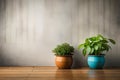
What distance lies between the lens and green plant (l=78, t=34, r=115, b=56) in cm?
429

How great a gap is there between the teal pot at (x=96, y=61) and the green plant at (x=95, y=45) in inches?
2.9

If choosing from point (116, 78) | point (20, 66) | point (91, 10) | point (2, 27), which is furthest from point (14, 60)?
point (116, 78)

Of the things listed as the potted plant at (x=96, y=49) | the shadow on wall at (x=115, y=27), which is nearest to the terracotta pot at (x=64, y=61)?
the potted plant at (x=96, y=49)

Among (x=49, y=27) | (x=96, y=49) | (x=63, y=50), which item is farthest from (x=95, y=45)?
(x=49, y=27)

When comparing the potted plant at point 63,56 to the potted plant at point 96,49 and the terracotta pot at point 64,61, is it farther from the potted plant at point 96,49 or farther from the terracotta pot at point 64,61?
the potted plant at point 96,49

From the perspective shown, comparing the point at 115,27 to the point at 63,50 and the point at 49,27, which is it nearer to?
the point at 63,50

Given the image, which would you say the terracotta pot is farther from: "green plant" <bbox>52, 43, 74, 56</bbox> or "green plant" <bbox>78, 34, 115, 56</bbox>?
"green plant" <bbox>78, 34, 115, 56</bbox>

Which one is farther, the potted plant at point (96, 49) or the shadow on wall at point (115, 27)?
the shadow on wall at point (115, 27)

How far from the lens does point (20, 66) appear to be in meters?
4.63

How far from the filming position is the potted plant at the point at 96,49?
4.30 m

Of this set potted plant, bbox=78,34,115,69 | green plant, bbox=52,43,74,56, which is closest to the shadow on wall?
potted plant, bbox=78,34,115,69

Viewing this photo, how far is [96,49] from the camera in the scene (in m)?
4.27

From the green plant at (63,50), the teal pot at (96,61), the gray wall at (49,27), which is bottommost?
the teal pot at (96,61)

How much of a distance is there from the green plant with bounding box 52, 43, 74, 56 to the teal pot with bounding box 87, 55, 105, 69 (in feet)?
1.20
